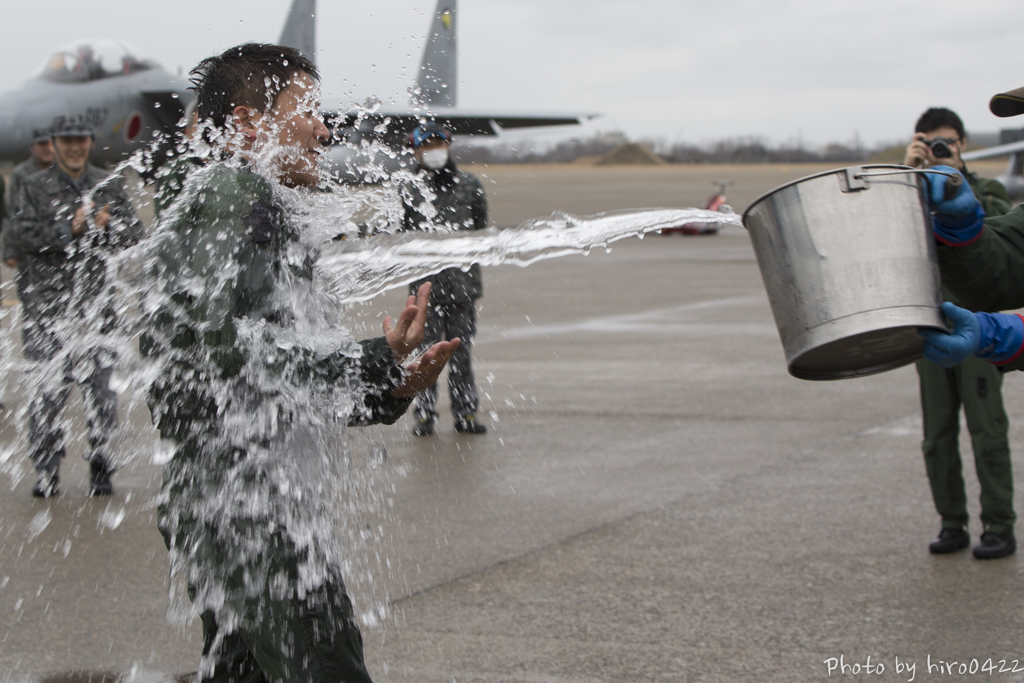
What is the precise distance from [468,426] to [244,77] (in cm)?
513

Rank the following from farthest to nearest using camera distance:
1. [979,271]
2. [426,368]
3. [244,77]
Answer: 1. [979,271]
2. [244,77]
3. [426,368]

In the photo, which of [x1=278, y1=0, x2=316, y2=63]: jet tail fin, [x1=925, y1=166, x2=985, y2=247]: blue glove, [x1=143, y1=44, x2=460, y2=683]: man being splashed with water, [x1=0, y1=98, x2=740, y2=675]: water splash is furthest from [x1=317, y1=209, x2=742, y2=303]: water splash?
[x1=278, y1=0, x2=316, y2=63]: jet tail fin

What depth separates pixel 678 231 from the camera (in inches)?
1244

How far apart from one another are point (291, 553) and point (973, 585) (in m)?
3.22

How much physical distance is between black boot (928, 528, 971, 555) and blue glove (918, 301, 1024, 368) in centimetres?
214

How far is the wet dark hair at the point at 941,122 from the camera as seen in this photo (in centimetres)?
502

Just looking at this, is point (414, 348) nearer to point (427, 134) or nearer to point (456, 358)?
point (456, 358)

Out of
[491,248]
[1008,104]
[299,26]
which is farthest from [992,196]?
[299,26]

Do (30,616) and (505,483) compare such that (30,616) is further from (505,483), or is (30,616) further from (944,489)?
(944,489)

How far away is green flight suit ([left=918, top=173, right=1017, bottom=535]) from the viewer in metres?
4.73

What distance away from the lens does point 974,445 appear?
15.9 feet

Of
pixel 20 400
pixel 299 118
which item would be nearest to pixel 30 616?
pixel 299 118

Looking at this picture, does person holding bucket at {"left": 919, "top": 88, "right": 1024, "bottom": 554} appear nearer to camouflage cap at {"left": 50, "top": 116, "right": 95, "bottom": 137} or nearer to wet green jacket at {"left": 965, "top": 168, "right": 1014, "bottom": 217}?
wet green jacket at {"left": 965, "top": 168, "right": 1014, "bottom": 217}

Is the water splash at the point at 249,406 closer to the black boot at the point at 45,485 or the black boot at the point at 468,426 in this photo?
the black boot at the point at 45,485
